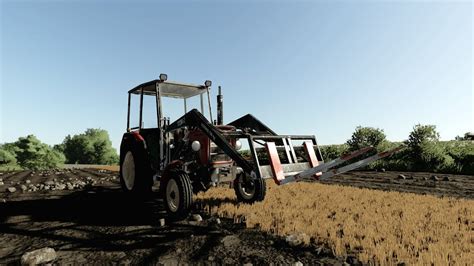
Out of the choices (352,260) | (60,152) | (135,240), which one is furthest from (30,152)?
(352,260)

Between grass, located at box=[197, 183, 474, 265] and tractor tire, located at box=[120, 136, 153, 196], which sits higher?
tractor tire, located at box=[120, 136, 153, 196]

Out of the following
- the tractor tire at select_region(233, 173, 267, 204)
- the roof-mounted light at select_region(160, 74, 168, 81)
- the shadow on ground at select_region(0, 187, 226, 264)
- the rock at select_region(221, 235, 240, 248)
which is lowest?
the rock at select_region(221, 235, 240, 248)

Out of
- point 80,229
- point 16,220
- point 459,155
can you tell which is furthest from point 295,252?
point 459,155

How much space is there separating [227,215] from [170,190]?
3.49ft

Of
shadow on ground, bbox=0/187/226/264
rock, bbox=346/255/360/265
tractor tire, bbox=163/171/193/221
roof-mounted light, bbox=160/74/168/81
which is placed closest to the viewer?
rock, bbox=346/255/360/265

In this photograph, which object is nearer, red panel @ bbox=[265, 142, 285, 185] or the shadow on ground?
the shadow on ground

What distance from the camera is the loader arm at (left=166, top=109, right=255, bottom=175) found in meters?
4.68

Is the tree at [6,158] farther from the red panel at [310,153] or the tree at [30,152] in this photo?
the red panel at [310,153]

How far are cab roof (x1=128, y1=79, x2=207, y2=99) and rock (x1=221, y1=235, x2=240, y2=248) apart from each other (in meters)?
3.43

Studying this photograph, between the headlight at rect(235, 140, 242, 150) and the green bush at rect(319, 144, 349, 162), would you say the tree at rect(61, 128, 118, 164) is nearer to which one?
the green bush at rect(319, 144, 349, 162)

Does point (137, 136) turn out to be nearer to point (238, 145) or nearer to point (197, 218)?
point (238, 145)

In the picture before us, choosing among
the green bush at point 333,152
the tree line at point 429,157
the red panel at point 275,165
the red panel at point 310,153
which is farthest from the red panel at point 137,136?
the green bush at point 333,152

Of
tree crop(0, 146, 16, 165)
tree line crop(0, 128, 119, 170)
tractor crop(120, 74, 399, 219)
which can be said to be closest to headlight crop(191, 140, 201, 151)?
tractor crop(120, 74, 399, 219)

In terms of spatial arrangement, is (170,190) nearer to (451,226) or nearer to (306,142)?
(306,142)
